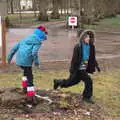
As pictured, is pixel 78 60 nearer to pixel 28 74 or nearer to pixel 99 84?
pixel 28 74

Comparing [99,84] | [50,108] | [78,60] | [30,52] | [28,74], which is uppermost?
[30,52]

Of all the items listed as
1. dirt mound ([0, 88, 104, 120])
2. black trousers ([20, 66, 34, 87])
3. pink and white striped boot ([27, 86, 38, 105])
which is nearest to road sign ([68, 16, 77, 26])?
dirt mound ([0, 88, 104, 120])

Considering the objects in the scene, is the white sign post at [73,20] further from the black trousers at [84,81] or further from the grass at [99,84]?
the black trousers at [84,81]

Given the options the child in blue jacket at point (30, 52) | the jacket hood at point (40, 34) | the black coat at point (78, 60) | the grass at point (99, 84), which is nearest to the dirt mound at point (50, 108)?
the child in blue jacket at point (30, 52)

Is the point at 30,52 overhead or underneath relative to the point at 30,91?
overhead

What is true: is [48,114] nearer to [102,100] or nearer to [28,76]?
[28,76]


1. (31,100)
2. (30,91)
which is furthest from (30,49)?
(31,100)

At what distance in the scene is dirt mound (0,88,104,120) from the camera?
676 cm

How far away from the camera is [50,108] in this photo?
7.04m

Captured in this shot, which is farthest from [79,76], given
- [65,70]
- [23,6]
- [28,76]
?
[23,6]

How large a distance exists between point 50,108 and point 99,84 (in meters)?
3.28

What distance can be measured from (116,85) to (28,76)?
3.26 metres

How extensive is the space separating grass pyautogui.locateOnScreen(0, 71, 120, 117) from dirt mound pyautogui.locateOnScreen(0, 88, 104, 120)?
0.42 metres

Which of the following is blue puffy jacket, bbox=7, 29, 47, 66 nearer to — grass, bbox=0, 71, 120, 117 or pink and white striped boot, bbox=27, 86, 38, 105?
pink and white striped boot, bbox=27, 86, 38, 105
